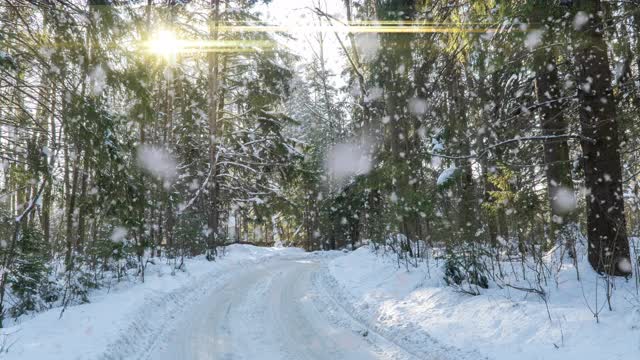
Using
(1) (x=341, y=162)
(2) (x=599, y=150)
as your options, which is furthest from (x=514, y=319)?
(1) (x=341, y=162)

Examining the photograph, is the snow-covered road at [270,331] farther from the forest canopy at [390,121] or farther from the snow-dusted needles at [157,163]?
the snow-dusted needles at [157,163]

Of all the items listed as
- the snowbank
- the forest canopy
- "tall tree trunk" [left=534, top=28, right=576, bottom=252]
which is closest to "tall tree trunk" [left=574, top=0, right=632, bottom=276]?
the forest canopy

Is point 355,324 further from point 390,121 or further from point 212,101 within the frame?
point 212,101

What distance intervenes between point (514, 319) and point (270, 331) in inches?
143

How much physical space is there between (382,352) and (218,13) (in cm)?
1698

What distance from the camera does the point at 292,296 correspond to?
10.4 m

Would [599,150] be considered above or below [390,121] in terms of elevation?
below

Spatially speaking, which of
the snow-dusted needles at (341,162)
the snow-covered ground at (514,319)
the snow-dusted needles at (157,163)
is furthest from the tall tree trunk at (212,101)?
the snow-dusted needles at (341,162)

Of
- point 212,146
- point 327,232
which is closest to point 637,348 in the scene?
point 212,146

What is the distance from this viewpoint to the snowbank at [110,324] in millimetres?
5773

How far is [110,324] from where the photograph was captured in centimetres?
693

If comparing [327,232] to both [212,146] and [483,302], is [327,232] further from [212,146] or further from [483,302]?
[483,302]

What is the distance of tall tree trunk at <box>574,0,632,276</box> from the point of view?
21.0ft

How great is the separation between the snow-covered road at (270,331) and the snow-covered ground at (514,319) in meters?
0.50
